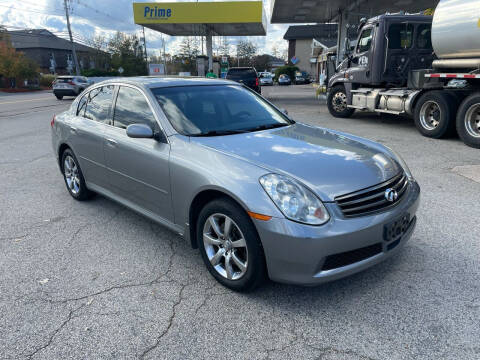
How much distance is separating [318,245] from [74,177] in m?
3.77

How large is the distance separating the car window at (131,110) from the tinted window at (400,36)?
8.57 meters

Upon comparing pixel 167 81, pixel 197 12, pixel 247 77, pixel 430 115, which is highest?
pixel 197 12

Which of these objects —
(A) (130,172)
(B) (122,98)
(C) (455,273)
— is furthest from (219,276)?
(B) (122,98)

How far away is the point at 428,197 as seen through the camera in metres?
4.80

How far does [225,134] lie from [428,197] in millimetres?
3047

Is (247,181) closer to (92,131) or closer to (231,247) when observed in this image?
(231,247)

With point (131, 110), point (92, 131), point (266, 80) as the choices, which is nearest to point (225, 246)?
point (131, 110)

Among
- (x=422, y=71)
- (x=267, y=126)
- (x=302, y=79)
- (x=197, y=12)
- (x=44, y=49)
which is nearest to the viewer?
(x=267, y=126)

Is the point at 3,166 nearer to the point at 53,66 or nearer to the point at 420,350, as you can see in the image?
the point at 420,350

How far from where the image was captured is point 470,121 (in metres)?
7.71

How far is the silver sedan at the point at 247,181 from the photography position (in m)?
2.46

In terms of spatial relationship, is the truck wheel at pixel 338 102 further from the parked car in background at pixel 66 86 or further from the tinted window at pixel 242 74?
the parked car in background at pixel 66 86

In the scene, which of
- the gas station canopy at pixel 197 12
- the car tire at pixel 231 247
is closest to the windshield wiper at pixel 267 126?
the car tire at pixel 231 247

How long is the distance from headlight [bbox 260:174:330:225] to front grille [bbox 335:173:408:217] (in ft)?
0.53
